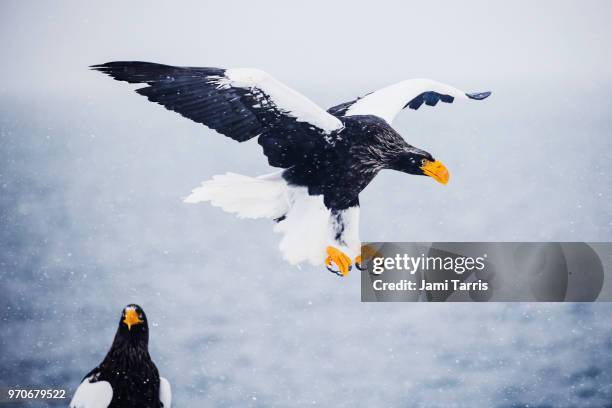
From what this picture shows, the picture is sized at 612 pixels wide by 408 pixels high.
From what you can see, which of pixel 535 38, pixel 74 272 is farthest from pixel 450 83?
pixel 74 272

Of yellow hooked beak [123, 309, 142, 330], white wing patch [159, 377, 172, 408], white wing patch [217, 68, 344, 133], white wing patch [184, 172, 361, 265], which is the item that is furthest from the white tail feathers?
white wing patch [159, 377, 172, 408]

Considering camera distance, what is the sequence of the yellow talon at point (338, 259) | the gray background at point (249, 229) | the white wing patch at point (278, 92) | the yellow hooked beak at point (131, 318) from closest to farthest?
the white wing patch at point (278, 92) < the yellow hooked beak at point (131, 318) < the yellow talon at point (338, 259) < the gray background at point (249, 229)

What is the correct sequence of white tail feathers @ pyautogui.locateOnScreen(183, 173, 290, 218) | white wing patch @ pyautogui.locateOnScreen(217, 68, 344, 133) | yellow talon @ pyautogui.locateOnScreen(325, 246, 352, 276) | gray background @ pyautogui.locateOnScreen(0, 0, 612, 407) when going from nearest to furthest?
white wing patch @ pyautogui.locateOnScreen(217, 68, 344, 133) → white tail feathers @ pyautogui.locateOnScreen(183, 173, 290, 218) → yellow talon @ pyautogui.locateOnScreen(325, 246, 352, 276) → gray background @ pyautogui.locateOnScreen(0, 0, 612, 407)

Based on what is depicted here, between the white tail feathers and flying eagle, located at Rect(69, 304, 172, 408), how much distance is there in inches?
16.8

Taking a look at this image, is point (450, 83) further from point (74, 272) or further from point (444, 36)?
point (74, 272)

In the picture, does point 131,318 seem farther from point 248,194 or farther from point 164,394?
point 248,194

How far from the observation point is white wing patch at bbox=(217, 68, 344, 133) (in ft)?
7.73

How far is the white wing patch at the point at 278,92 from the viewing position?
2.36 metres

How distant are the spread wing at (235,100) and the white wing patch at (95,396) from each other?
2.74 ft

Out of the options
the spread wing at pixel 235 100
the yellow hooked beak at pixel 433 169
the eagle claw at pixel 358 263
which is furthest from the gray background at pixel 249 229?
the spread wing at pixel 235 100

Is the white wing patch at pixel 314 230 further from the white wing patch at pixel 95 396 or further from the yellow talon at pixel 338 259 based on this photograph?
the white wing patch at pixel 95 396

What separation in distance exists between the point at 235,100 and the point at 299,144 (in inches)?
10.0

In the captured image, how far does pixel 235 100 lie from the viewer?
241cm

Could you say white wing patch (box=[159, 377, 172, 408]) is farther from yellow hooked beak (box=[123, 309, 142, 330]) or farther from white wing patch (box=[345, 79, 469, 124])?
white wing patch (box=[345, 79, 469, 124])
